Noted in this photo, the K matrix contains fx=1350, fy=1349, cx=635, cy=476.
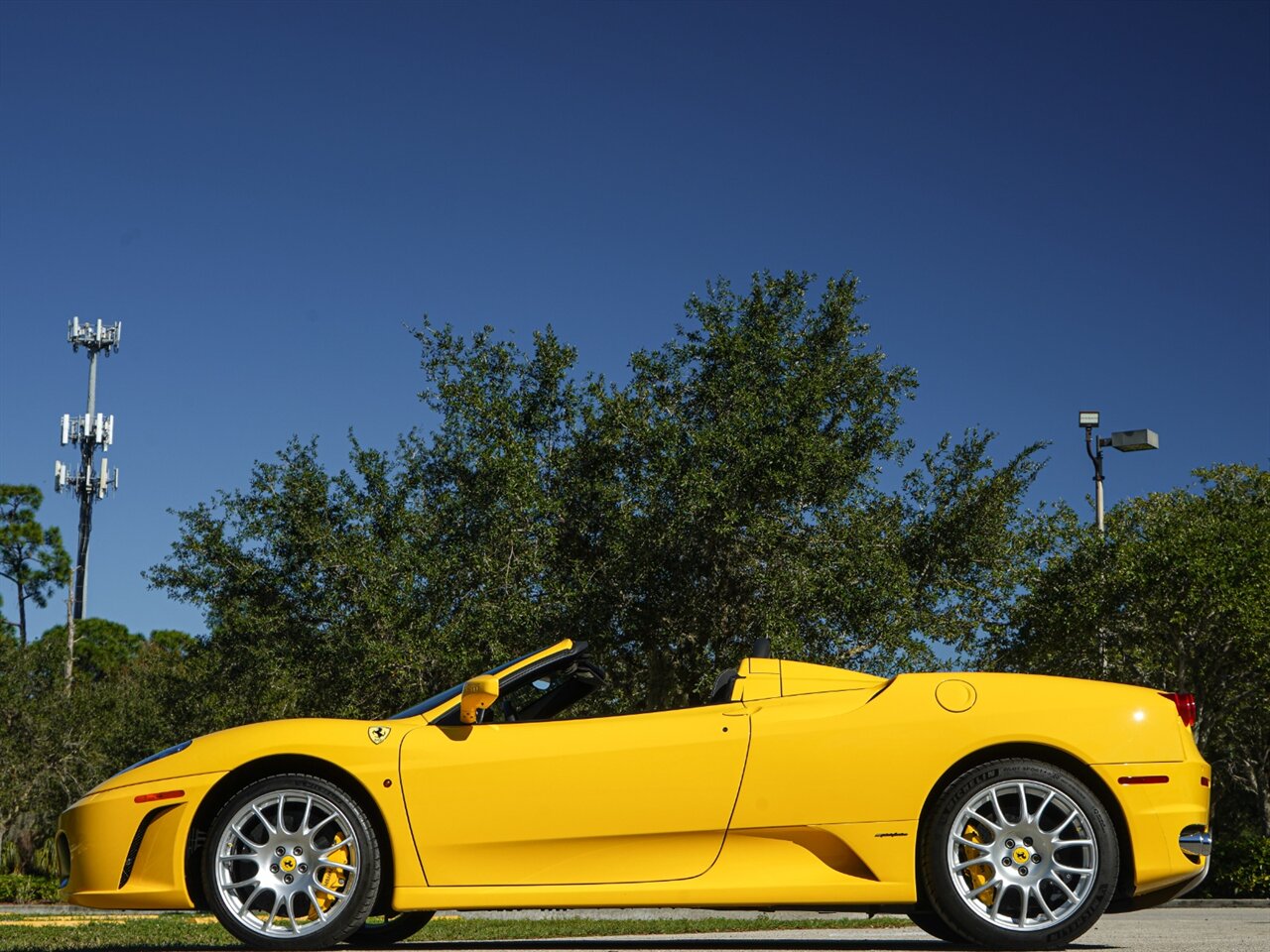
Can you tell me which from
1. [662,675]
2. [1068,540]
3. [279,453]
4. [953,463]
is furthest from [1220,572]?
[279,453]

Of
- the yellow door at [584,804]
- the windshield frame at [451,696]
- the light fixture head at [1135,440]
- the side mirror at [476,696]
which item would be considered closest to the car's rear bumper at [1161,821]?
the yellow door at [584,804]

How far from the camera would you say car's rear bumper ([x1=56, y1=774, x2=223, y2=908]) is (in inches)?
235

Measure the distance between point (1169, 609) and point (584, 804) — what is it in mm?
20469

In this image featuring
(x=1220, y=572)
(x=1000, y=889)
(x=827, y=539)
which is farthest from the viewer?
(x=1220, y=572)

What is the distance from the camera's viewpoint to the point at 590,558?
19500 mm

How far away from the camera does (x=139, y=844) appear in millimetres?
6016

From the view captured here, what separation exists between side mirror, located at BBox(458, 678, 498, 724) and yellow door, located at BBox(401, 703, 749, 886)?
0.19 meters

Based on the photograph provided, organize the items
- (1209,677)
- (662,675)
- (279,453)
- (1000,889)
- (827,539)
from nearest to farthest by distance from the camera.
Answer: (1000,889) → (827,539) → (662,675) → (279,453) → (1209,677)

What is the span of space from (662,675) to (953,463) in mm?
5521

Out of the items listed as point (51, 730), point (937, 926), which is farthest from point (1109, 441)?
point (51, 730)

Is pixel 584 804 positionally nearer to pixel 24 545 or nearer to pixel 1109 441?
pixel 1109 441

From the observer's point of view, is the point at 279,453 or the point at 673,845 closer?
the point at 673,845

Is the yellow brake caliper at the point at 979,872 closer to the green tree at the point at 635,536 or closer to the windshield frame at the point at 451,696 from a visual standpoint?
the windshield frame at the point at 451,696

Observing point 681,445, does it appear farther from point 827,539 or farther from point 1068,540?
point 1068,540
